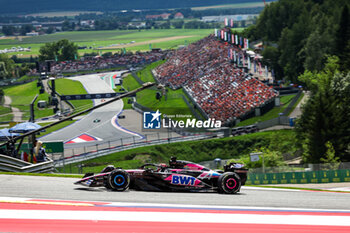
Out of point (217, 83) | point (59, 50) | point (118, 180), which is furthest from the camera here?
point (59, 50)

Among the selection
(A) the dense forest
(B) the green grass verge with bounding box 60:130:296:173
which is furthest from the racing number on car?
(A) the dense forest

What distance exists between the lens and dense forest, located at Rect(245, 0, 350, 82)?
74.6m

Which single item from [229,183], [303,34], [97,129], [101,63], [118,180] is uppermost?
[118,180]

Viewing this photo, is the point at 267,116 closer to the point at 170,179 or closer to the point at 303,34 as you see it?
the point at 303,34

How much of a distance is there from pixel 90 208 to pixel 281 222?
3.64m

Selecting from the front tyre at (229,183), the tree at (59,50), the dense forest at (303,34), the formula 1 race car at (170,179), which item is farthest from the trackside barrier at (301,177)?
the tree at (59,50)

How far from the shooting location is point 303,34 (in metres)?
90.6

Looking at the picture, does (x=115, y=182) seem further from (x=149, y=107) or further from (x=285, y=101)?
(x=149, y=107)

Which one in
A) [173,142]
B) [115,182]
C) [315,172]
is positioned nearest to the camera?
[115,182]

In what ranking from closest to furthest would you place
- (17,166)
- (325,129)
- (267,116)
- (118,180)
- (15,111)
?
1. (118,180)
2. (17,166)
3. (325,129)
4. (267,116)
5. (15,111)

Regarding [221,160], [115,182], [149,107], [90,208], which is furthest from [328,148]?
[90,208]

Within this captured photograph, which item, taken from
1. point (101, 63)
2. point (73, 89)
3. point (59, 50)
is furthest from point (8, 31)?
point (73, 89)

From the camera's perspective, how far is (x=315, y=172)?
36000 millimetres

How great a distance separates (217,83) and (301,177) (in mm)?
33993
